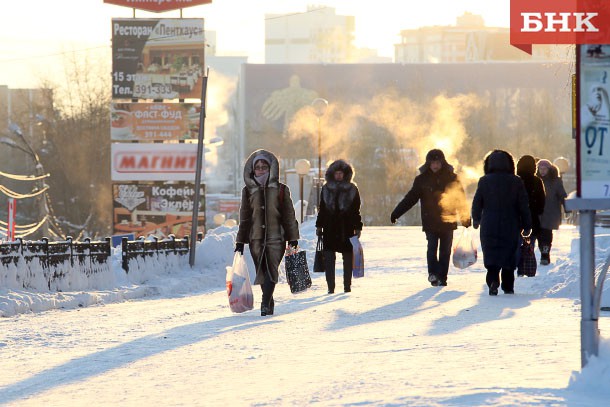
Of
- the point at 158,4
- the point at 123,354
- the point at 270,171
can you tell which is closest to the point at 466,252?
the point at 270,171

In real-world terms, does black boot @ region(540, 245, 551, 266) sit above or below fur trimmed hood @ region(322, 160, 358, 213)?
below

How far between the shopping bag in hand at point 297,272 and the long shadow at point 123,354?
34.7 inches

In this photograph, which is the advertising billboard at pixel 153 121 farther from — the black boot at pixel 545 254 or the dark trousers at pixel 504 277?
the dark trousers at pixel 504 277

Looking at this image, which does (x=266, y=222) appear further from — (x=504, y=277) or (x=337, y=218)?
(x=504, y=277)

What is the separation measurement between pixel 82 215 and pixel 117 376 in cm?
6767

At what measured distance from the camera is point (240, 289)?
1144 cm

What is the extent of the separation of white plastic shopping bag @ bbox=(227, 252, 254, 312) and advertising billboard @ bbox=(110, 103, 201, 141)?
4301cm

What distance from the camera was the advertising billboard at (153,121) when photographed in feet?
178

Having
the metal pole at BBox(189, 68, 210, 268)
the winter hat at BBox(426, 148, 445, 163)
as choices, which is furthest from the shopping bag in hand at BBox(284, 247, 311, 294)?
the metal pole at BBox(189, 68, 210, 268)

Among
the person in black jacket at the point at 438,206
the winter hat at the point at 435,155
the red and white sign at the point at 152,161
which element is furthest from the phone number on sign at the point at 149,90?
the winter hat at the point at 435,155

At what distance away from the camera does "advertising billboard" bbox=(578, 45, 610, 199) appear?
19.9ft

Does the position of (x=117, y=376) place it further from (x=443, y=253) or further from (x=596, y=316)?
(x=443, y=253)

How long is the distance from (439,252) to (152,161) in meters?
41.7

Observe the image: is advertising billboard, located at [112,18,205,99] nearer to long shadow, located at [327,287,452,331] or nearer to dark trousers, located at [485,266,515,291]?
dark trousers, located at [485,266,515,291]
